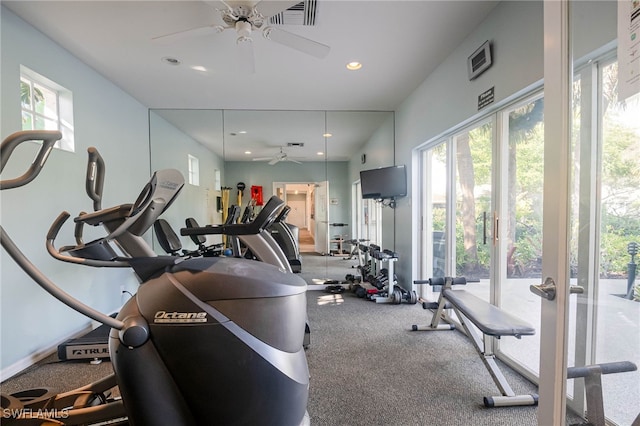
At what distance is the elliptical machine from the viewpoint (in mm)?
959

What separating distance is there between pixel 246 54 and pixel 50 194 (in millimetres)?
2015

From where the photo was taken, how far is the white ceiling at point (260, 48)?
2113mm

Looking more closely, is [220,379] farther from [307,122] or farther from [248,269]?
[307,122]

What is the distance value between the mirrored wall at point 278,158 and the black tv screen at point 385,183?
51 centimetres

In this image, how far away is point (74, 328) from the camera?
2.69 m

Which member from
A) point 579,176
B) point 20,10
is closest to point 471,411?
point 579,176

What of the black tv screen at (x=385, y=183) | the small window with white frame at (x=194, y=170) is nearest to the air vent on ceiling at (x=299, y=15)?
the black tv screen at (x=385, y=183)

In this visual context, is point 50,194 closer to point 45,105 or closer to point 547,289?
point 45,105

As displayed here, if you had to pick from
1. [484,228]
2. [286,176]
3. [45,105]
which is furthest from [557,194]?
[286,176]

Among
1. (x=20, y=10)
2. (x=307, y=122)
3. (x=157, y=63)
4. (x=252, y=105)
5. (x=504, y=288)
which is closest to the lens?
(x=20, y=10)

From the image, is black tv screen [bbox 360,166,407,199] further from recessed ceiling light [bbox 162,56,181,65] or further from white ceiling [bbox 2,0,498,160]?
recessed ceiling light [bbox 162,56,181,65]

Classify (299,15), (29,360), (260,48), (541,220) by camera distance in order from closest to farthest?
(541,220) → (299,15) → (29,360) → (260,48)

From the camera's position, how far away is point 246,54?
2.20 m

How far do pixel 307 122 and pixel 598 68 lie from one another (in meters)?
3.72
